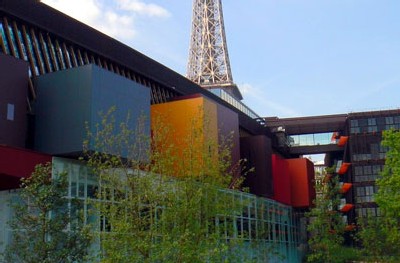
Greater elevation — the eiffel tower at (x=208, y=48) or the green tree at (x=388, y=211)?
the eiffel tower at (x=208, y=48)

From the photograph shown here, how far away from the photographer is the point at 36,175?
1769cm

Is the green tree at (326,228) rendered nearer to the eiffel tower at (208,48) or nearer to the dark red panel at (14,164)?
the dark red panel at (14,164)

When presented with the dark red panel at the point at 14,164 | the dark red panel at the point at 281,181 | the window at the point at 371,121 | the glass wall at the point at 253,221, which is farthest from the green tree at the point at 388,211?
the window at the point at 371,121

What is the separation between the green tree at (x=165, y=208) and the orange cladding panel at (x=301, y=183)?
1754 inches

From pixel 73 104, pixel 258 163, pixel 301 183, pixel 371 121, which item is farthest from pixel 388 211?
pixel 371 121

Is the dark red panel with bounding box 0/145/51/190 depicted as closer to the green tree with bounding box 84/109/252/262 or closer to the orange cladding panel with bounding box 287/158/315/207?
the green tree with bounding box 84/109/252/262

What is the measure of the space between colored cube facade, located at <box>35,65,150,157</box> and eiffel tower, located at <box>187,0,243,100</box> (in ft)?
397

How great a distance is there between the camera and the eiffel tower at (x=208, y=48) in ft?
517

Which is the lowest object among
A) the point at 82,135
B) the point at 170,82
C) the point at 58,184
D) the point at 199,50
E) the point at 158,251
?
the point at 158,251

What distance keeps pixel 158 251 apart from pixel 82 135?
1450cm

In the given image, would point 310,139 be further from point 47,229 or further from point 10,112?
point 47,229

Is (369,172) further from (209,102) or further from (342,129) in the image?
(209,102)

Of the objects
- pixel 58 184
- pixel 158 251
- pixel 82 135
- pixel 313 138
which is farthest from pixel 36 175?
pixel 313 138

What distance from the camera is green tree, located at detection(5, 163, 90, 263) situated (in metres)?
16.5
